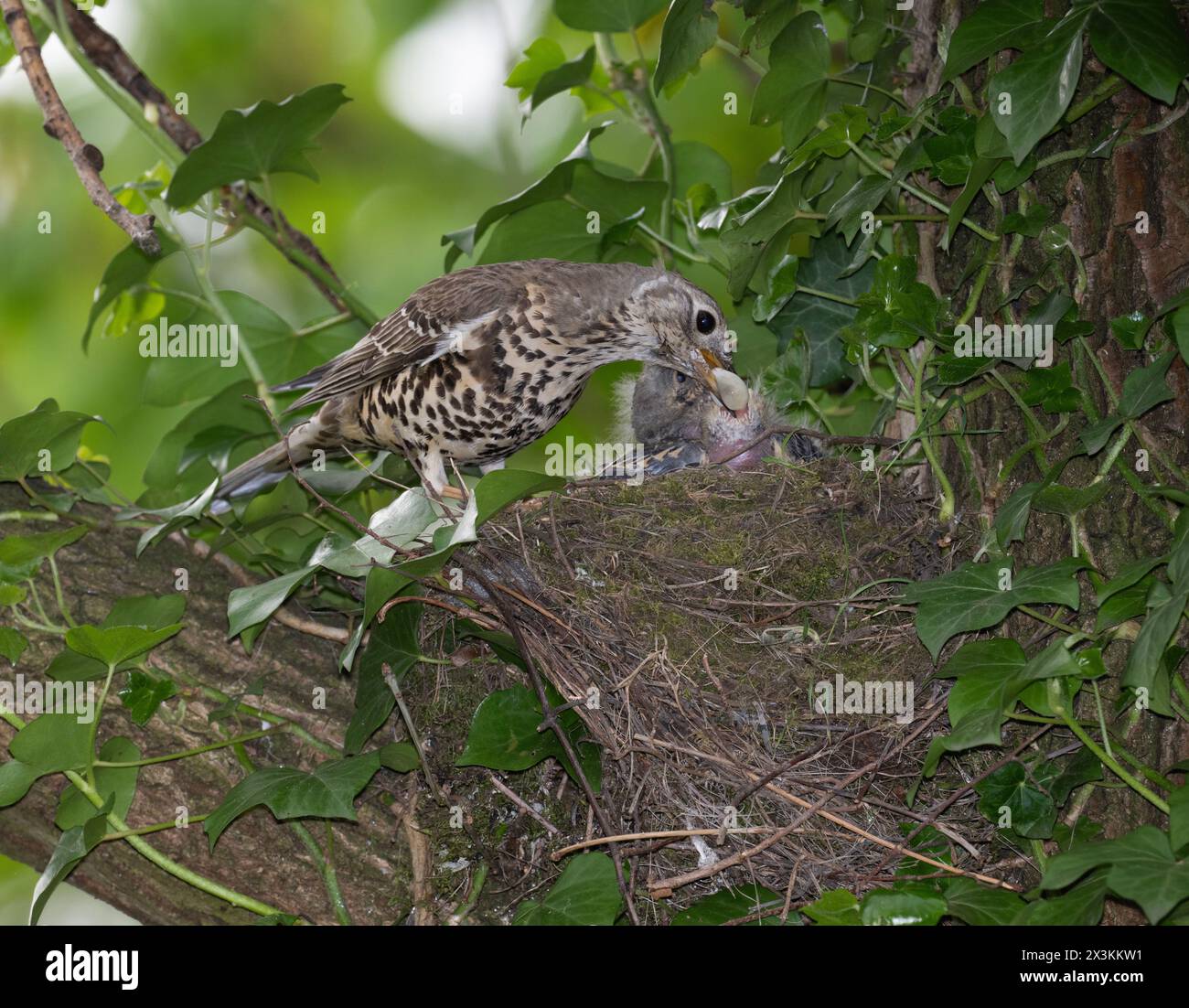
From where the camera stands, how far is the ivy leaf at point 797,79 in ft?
8.86

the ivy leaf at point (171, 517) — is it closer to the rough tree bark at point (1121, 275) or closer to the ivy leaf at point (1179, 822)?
the rough tree bark at point (1121, 275)

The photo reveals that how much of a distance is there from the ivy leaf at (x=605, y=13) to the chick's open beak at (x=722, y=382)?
3.10ft

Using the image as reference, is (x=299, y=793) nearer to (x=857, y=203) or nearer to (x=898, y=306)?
(x=898, y=306)

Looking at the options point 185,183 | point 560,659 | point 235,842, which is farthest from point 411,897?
point 185,183

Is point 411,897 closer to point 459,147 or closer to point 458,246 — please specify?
point 458,246

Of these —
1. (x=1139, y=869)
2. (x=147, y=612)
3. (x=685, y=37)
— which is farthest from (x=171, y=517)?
(x=1139, y=869)

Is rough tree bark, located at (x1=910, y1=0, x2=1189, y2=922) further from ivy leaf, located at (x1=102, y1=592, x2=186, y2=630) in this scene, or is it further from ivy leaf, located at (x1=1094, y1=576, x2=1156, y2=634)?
ivy leaf, located at (x1=102, y1=592, x2=186, y2=630)

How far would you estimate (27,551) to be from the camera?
8.82ft

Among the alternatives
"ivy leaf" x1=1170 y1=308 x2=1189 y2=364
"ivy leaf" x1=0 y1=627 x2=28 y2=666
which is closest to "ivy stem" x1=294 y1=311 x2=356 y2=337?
"ivy leaf" x1=0 y1=627 x2=28 y2=666

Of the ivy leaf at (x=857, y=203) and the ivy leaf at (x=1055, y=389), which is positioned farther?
the ivy leaf at (x=857, y=203)

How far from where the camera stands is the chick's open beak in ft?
11.2

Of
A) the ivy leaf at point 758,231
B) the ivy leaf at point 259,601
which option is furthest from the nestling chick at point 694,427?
the ivy leaf at point 259,601

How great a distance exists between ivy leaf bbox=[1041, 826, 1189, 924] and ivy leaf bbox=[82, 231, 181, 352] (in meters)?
2.62

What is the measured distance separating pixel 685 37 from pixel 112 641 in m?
1.81
